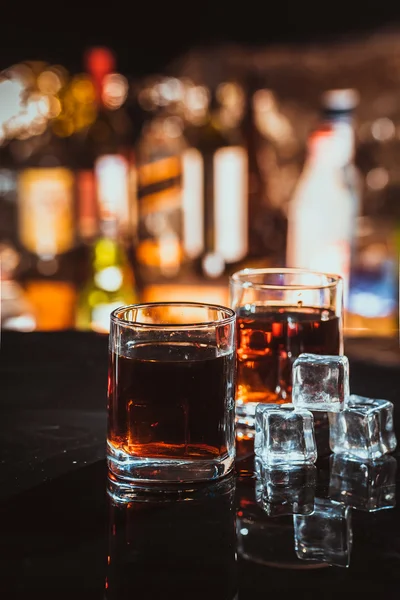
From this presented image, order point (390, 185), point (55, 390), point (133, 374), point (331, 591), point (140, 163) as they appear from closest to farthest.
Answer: point (331, 591)
point (133, 374)
point (55, 390)
point (140, 163)
point (390, 185)

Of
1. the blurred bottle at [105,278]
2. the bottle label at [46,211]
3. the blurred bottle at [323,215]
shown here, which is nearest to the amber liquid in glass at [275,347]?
the blurred bottle at [323,215]

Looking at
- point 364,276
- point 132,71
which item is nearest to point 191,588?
point 364,276

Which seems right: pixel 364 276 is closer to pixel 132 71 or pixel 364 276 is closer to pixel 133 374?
pixel 132 71

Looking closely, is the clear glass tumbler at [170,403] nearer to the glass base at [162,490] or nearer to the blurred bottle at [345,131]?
the glass base at [162,490]

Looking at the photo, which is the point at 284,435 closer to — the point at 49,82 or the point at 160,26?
the point at 160,26

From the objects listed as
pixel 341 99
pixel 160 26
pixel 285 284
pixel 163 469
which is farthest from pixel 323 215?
pixel 163 469
